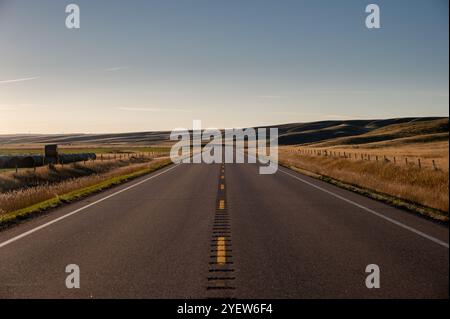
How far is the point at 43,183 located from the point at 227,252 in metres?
19.5

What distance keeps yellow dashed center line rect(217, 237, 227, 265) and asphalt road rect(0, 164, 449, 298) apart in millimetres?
17

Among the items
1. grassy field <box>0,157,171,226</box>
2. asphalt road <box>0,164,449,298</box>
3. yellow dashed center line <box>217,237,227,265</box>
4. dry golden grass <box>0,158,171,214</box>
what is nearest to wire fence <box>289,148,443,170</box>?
asphalt road <box>0,164,449,298</box>

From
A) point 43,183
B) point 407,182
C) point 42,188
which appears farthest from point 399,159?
point 42,188

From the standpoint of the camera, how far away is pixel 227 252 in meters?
7.52

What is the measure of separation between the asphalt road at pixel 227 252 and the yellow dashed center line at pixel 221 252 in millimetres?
Result: 17

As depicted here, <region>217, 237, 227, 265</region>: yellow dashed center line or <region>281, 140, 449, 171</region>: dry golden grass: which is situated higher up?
<region>281, 140, 449, 171</region>: dry golden grass

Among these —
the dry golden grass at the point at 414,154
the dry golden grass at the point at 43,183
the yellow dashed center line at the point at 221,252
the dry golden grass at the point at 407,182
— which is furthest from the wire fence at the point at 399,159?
the dry golden grass at the point at 43,183

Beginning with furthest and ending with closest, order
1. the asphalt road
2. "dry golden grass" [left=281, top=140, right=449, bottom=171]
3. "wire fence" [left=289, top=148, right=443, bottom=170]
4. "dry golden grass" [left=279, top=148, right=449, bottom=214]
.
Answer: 1. "wire fence" [left=289, top=148, right=443, bottom=170]
2. "dry golden grass" [left=279, top=148, right=449, bottom=214]
3. the asphalt road
4. "dry golden grass" [left=281, top=140, right=449, bottom=171]

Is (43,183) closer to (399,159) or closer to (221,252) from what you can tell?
(221,252)

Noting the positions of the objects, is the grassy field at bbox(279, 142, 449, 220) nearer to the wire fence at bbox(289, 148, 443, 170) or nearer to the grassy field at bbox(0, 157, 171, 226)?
the wire fence at bbox(289, 148, 443, 170)

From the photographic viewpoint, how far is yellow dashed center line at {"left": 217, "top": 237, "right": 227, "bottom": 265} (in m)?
6.94

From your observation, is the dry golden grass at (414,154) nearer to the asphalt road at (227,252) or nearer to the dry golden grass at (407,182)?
the dry golden grass at (407,182)

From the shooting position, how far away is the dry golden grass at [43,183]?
49.2ft

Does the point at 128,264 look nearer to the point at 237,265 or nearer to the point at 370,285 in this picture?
the point at 237,265
